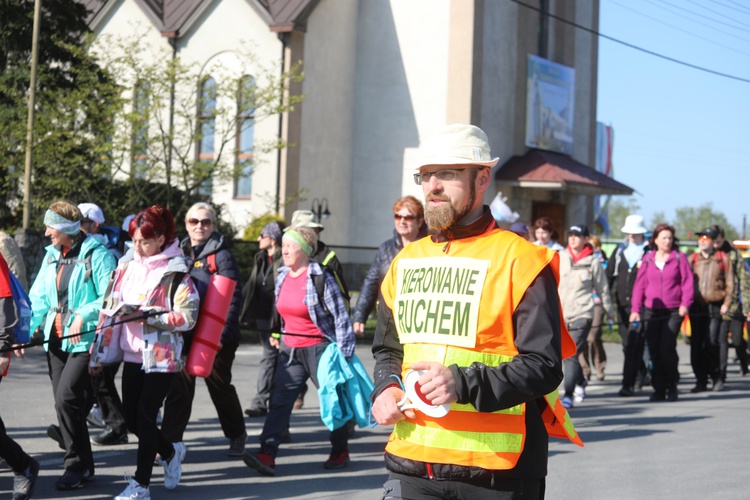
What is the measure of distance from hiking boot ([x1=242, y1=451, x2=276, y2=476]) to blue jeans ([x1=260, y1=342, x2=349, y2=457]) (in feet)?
0.15

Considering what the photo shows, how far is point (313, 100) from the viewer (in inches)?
1133

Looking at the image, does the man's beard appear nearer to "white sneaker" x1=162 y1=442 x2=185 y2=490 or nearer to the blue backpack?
the blue backpack

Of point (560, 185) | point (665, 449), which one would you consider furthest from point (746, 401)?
point (560, 185)

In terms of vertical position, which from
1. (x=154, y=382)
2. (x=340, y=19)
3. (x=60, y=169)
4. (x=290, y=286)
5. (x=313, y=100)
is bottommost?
(x=154, y=382)

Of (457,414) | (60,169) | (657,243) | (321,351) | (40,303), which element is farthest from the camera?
(60,169)

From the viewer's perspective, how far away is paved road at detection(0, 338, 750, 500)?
25.0ft

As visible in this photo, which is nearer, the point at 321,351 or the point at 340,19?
the point at 321,351

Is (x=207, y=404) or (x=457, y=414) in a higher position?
(x=457, y=414)

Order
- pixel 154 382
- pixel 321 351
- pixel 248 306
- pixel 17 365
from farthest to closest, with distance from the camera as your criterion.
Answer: pixel 17 365
pixel 248 306
pixel 321 351
pixel 154 382

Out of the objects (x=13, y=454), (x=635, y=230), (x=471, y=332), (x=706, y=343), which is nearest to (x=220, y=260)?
(x=13, y=454)

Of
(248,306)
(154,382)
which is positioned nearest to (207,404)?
(248,306)

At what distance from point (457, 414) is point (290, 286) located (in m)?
5.20

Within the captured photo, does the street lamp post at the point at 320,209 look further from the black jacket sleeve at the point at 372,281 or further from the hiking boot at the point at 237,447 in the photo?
the hiking boot at the point at 237,447

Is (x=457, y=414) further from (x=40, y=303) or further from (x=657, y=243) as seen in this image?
(x=657, y=243)
